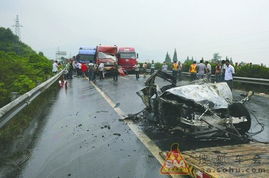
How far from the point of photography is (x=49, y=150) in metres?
5.96

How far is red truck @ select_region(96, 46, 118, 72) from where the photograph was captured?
106 feet

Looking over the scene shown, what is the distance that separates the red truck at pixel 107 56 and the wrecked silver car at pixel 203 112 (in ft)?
81.7

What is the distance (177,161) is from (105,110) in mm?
6343

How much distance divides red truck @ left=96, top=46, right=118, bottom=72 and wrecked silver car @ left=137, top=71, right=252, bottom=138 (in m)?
24.9

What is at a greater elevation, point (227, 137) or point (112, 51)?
point (112, 51)

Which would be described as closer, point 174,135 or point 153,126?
point 174,135

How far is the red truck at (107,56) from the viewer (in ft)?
106

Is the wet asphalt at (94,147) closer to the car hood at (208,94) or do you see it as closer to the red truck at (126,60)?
the car hood at (208,94)

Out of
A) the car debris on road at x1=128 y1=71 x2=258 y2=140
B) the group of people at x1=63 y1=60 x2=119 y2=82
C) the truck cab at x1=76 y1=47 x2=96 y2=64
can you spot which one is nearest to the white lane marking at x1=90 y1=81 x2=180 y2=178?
the car debris on road at x1=128 y1=71 x2=258 y2=140

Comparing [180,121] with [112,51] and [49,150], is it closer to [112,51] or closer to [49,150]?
[49,150]

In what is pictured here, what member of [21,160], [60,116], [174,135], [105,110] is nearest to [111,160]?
[21,160]

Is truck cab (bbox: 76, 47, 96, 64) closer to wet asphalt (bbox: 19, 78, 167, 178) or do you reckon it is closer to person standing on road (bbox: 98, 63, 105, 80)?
person standing on road (bbox: 98, 63, 105, 80)

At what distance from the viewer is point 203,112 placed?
20.8 feet

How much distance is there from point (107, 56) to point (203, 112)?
28.0m
